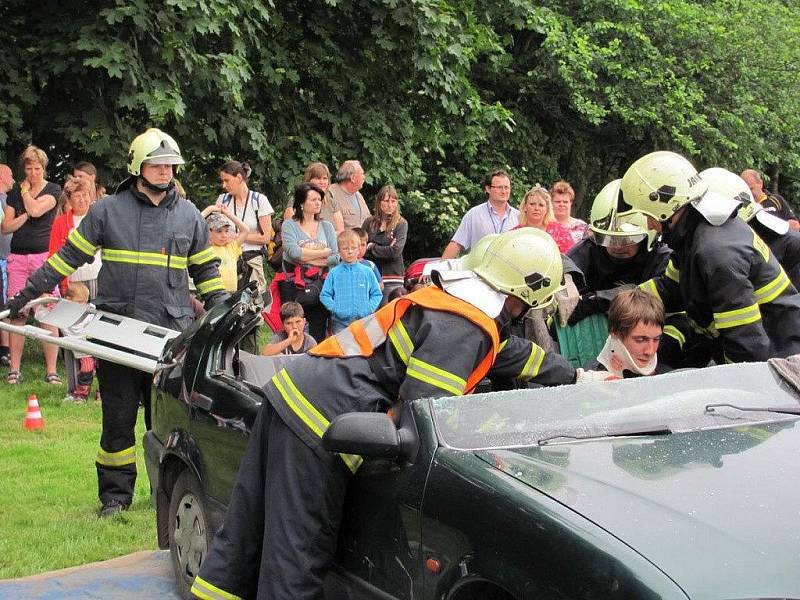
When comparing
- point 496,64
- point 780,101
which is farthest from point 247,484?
point 780,101

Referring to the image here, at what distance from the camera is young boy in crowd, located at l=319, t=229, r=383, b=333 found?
9.37 metres

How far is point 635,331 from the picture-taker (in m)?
4.70

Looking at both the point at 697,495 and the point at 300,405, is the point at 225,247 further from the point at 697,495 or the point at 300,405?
the point at 697,495

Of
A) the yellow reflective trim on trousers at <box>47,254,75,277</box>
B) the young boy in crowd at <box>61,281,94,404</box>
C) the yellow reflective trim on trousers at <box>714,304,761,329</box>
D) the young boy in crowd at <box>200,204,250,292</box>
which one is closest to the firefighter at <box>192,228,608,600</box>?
the yellow reflective trim on trousers at <box>714,304,761,329</box>

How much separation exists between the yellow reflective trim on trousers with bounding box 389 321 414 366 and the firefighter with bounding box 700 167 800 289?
187 cm

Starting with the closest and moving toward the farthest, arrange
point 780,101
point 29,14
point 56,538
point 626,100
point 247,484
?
point 247,484 < point 56,538 < point 29,14 < point 626,100 < point 780,101

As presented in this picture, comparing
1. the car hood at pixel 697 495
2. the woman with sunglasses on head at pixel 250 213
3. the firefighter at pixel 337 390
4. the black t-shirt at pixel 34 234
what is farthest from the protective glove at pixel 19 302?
the black t-shirt at pixel 34 234

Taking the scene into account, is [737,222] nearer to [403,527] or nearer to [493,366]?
[493,366]

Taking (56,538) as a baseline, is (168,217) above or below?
above

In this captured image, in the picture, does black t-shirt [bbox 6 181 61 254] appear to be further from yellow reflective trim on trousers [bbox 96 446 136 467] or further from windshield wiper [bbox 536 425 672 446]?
windshield wiper [bbox 536 425 672 446]

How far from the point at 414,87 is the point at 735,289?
35.7 ft

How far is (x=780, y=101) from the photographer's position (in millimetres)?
21734

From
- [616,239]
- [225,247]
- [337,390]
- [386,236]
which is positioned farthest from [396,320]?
[386,236]

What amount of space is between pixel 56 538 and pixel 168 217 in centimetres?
193
